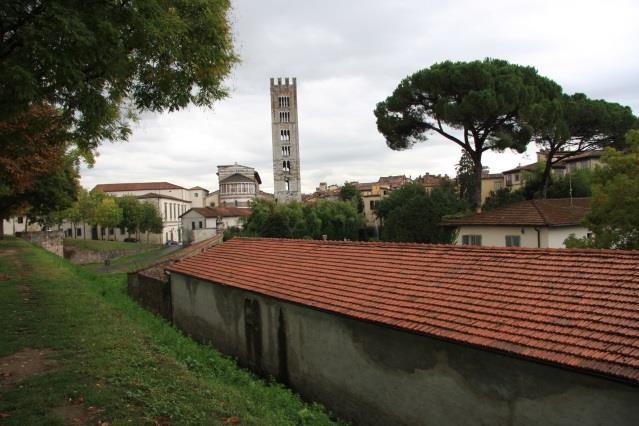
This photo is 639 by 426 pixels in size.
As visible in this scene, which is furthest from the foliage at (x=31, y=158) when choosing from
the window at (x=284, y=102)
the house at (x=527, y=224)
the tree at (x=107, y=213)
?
the window at (x=284, y=102)

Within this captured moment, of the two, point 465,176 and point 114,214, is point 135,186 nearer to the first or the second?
point 114,214

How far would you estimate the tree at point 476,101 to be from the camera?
32625 millimetres

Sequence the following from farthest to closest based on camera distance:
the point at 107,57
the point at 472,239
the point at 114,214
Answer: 1. the point at 114,214
2. the point at 472,239
3. the point at 107,57

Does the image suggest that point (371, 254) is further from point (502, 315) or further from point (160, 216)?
point (160, 216)

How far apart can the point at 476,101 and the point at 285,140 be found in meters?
64.7

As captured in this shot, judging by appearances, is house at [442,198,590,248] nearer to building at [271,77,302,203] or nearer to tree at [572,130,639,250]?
tree at [572,130,639,250]

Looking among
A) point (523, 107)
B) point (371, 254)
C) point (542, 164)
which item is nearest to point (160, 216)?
point (542, 164)

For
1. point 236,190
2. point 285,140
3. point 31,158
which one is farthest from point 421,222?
point 236,190

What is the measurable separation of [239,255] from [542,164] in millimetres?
41430

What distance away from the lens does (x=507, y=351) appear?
6.78m

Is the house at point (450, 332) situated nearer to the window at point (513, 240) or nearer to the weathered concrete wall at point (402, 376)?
the weathered concrete wall at point (402, 376)

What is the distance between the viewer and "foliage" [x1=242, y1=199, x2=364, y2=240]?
47.9 meters

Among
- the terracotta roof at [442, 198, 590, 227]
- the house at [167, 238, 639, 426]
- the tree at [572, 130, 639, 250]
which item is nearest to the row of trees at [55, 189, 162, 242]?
the terracotta roof at [442, 198, 590, 227]

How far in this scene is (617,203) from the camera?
15023 millimetres
